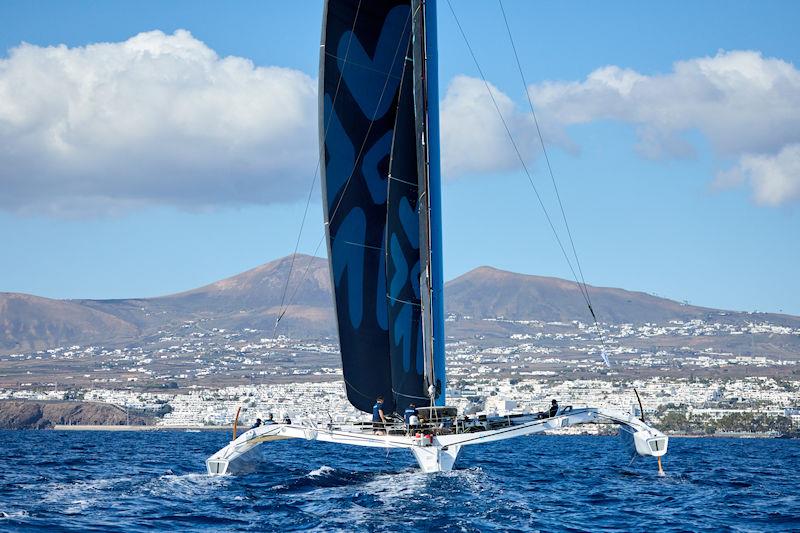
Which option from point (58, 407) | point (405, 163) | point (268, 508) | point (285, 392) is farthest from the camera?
point (285, 392)

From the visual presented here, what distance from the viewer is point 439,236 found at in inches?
1491

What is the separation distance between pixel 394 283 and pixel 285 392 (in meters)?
149

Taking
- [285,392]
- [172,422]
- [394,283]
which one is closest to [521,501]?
[394,283]

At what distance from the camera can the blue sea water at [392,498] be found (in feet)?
89.2

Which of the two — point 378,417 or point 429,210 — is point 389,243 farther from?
point 378,417

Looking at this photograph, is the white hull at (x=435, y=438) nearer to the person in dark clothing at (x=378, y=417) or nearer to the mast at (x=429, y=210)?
the person in dark clothing at (x=378, y=417)

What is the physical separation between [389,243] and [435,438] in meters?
6.89

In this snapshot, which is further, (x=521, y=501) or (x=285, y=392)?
(x=285, y=392)

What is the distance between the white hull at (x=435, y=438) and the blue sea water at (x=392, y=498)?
59 centimetres

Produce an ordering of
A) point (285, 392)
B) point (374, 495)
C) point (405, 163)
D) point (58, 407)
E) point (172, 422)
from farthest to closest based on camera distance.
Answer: point (285, 392) → point (58, 407) → point (172, 422) → point (405, 163) → point (374, 495)

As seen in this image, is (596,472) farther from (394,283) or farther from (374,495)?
(374,495)

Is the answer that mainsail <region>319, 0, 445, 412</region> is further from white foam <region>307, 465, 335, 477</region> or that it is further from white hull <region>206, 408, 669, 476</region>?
white hull <region>206, 408, 669, 476</region>

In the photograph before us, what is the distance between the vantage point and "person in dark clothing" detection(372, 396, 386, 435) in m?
36.4

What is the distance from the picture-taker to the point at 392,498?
101ft
